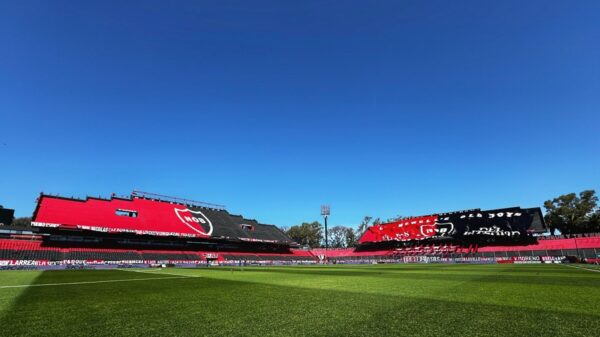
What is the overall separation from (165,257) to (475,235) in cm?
6333

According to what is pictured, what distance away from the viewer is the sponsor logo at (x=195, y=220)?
2741 inches

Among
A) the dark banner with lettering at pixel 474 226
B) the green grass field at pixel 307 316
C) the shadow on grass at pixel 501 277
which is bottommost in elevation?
→ the shadow on grass at pixel 501 277

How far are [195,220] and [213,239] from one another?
674cm

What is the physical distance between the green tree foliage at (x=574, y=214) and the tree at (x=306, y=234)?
75.0 meters

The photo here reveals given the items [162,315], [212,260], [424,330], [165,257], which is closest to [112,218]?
[165,257]

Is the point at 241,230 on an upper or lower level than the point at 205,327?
upper

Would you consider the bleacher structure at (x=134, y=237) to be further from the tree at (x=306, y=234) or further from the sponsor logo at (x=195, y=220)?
the tree at (x=306, y=234)

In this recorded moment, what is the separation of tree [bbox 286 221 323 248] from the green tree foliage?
7500 centimetres

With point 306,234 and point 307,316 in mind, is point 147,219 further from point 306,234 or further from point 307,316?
point 306,234

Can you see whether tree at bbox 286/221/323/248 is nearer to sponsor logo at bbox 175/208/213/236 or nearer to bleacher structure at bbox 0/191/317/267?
bleacher structure at bbox 0/191/317/267

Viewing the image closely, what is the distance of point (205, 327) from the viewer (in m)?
6.05

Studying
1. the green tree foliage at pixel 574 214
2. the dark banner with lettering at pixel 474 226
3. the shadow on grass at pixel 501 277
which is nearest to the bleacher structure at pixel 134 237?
the dark banner with lettering at pixel 474 226

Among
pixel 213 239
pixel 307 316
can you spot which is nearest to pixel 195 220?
pixel 213 239

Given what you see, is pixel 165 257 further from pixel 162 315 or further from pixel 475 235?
pixel 475 235
